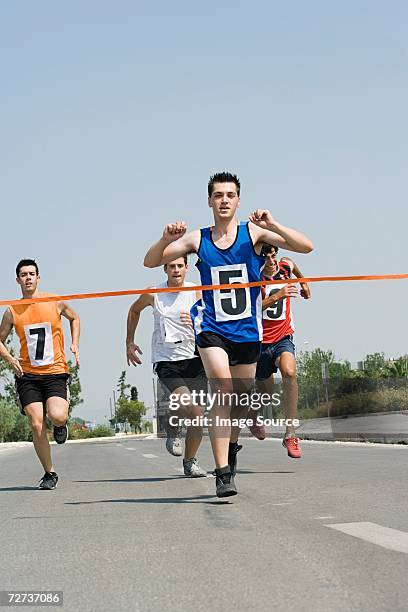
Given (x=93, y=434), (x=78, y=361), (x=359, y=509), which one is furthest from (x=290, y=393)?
(x=93, y=434)

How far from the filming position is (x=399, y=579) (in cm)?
405

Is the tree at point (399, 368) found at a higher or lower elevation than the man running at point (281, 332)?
higher

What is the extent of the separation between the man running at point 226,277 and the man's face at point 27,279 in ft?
9.38

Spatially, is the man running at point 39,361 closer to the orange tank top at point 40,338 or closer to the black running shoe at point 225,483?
the orange tank top at point 40,338

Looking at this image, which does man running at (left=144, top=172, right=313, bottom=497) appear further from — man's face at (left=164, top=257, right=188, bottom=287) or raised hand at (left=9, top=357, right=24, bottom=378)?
man's face at (left=164, top=257, right=188, bottom=287)

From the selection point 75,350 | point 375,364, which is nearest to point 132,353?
point 75,350

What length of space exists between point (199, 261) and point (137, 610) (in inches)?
178

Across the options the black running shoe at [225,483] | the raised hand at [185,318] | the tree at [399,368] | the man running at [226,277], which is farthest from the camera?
the tree at [399,368]

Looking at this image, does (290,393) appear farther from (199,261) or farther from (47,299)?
(199,261)

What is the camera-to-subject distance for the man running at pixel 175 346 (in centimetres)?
1073

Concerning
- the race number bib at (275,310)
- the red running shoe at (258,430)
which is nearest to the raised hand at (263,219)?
the race number bib at (275,310)

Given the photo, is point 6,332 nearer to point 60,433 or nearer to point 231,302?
point 60,433

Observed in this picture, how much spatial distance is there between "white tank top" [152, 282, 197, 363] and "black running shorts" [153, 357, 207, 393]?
2.1 inches

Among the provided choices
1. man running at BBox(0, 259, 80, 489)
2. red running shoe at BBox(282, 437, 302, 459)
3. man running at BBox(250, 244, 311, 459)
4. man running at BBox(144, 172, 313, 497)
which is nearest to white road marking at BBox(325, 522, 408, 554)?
man running at BBox(144, 172, 313, 497)
